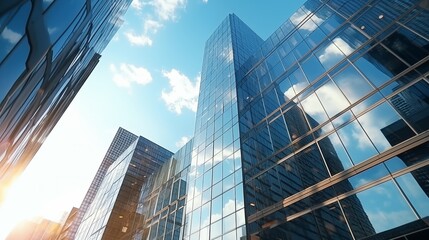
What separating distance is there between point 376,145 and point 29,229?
742ft

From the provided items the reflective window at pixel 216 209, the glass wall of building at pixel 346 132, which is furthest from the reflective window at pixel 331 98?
the reflective window at pixel 216 209

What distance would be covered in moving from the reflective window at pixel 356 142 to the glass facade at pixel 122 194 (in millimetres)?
31396

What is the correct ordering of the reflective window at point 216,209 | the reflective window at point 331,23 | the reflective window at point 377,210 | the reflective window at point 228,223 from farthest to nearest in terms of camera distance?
the reflective window at point 331,23 < the reflective window at point 216,209 < the reflective window at point 228,223 < the reflective window at point 377,210

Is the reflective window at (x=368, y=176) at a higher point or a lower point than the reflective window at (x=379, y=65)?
lower

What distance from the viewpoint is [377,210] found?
36.5 ft

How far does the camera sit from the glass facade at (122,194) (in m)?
34.9

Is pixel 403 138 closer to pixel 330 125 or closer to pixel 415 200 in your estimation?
pixel 415 200

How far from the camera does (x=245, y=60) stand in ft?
101

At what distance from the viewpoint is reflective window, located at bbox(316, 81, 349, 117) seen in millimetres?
15421

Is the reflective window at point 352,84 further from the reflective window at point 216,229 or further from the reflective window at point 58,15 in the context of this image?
the reflective window at point 58,15

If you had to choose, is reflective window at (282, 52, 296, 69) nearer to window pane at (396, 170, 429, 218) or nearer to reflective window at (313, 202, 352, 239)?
reflective window at (313, 202, 352, 239)

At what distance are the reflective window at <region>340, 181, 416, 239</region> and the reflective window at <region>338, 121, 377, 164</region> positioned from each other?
1748mm

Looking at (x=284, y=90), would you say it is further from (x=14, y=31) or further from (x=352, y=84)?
(x=14, y=31)

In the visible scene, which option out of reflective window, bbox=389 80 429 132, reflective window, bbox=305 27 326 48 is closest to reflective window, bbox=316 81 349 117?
reflective window, bbox=389 80 429 132
